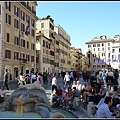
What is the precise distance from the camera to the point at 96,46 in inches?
3907

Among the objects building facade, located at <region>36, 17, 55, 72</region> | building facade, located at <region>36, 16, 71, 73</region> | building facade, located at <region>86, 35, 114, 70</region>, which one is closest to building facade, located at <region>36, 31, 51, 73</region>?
building facade, located at <region>36, 17, 55, 72</region>

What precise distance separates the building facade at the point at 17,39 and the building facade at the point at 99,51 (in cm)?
5335

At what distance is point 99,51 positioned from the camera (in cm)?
9969

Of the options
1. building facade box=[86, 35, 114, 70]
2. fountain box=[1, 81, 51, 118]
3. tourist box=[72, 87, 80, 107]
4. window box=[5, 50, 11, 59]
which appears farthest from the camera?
building facade box=[86, 35, 114, 70]

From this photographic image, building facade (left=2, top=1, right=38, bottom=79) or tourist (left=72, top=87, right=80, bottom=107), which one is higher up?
building facade (left=2, top=1, right=38, bottom=79)

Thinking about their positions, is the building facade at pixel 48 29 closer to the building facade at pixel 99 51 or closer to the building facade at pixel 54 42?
the building facade at pixel 54 42

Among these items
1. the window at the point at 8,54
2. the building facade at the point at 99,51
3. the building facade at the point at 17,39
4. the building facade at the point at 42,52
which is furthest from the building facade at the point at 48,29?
the building facade at the point at 99,51

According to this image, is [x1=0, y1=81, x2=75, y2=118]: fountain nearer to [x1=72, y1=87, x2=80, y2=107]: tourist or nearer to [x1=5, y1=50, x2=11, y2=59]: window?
[x1=72, y1=87, x2=80, y2=107]: tourist

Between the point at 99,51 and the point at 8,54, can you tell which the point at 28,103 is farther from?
the point at 99,51

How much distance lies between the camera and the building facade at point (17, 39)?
36062mm

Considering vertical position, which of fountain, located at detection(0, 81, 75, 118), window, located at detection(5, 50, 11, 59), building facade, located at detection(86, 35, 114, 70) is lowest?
fountain, located at detection(0, 81, 75, 118)

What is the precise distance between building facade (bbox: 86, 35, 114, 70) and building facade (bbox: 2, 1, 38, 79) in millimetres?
53351

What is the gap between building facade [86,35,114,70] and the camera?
95500 millimetres

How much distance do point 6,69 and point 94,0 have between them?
34.1 metres
